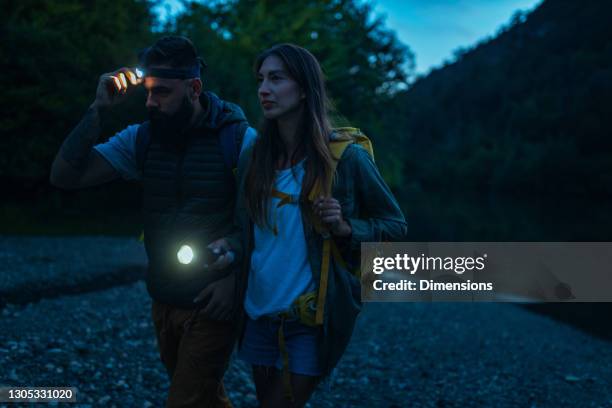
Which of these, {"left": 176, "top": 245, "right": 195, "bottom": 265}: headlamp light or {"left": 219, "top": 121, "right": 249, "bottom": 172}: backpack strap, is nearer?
{"left": 176, "top": 245, "right": 195, "bottom": 265}: headlamp light

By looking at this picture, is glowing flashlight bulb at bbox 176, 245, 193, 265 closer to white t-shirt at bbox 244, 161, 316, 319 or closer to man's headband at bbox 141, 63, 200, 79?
white t-shirt at bbox 244, 161, 316, 319

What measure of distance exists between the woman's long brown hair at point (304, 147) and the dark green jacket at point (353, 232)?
10cm

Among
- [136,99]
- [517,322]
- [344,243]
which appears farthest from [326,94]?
[136,99]

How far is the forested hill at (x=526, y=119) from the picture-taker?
77.9m

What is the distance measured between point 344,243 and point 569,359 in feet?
29.6

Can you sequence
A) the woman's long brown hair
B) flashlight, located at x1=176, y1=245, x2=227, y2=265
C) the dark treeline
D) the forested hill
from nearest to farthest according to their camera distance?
the woman's long brown hair → flashlight, located at x1=176, y1=245, x2=227, y2=265 → the dark treeline → the forested hill

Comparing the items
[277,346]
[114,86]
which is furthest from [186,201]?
[277,346]

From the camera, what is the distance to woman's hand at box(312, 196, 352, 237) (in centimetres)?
270

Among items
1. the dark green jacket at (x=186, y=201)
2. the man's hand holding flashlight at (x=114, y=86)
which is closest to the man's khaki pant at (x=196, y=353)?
the dark green jacket at (x=186, y=201)

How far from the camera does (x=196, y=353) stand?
3.21 metres

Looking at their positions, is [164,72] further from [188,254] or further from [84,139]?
[188,254]

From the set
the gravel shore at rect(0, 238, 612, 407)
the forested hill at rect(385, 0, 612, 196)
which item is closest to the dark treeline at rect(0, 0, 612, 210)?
the forested hill at rect(385, 0, 612, 196)

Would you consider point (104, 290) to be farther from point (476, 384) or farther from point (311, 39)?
point (311, 39)

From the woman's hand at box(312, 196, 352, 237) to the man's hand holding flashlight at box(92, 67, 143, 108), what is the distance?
124 cm
